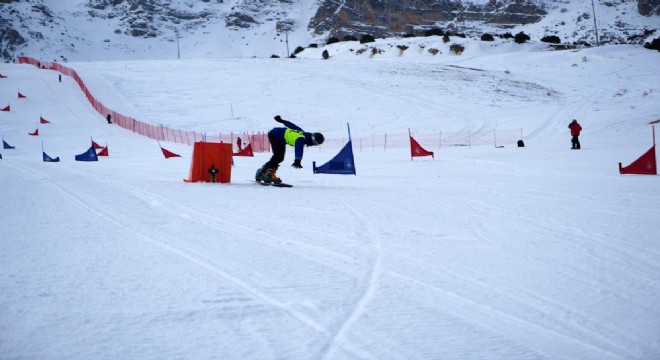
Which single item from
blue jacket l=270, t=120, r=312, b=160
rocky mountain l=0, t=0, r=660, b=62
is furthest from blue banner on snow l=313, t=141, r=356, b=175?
rocky mountain l=0, t=0, r=660, b=62

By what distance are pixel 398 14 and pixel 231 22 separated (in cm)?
5139

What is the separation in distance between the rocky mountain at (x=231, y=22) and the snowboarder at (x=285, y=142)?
114m

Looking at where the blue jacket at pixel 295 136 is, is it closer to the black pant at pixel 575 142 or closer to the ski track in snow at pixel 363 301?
the ski track in snow at pixel 363 301

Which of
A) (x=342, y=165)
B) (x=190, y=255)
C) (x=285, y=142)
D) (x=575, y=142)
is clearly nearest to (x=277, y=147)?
(x=285, y=142)

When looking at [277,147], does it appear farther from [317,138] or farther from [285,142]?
[317,138]

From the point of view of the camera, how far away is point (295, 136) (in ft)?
31.2

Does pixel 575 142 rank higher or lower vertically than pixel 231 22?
lower

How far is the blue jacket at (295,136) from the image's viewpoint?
933 cm

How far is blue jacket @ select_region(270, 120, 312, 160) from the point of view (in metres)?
9.33

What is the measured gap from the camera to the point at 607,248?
4.62 metres

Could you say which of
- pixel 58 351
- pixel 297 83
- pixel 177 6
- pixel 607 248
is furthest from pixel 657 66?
pixel 177 6

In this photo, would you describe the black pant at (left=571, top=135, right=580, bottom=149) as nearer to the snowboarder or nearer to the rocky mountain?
the snowboarder

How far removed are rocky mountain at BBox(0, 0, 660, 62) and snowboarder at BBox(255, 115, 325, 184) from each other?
374 ft

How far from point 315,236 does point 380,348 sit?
256cm
